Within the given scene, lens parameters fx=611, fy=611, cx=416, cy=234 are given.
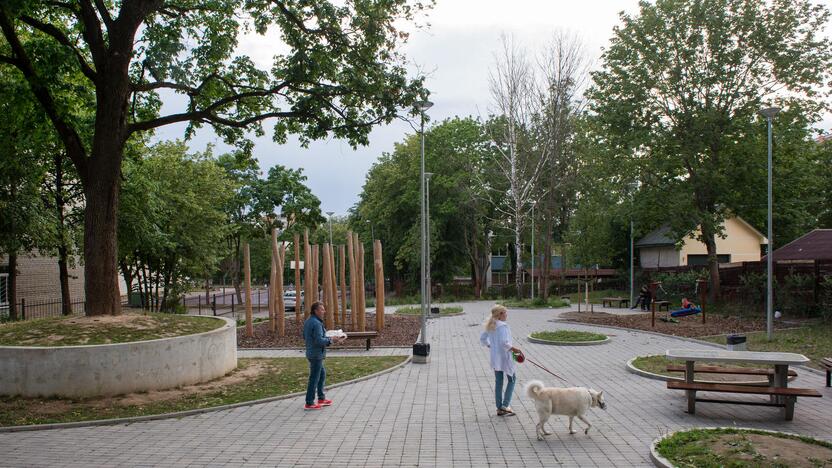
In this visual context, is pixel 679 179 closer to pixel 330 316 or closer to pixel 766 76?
pixel 766 76

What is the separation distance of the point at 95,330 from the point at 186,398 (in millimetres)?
2145

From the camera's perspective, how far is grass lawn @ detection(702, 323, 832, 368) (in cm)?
1392

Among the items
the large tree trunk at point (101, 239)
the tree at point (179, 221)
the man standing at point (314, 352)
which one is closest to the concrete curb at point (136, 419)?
the man standing at point (314, 352)

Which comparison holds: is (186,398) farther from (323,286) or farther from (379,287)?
(379,287)

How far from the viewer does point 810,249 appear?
22828 mm

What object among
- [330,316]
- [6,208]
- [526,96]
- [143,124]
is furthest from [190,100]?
[526,96]

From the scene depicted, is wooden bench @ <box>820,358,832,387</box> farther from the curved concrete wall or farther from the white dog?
the curved concrete wall

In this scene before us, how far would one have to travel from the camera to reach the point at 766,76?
85.0 ft

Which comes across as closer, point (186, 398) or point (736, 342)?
point (186, 398)

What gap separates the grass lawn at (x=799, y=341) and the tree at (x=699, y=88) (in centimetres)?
908

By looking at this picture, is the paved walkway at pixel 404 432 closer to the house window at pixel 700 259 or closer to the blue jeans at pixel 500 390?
the blue jeans at pixel 500 390

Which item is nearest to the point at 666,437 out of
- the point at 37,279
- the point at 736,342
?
the point at 736,342

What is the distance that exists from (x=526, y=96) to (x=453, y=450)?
32.1 meters

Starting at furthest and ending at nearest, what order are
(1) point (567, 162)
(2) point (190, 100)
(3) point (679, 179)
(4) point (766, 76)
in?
(1) point (567, 162), (3) point (679, 179), (4) point (766, 76), (2) point (190, 100)
